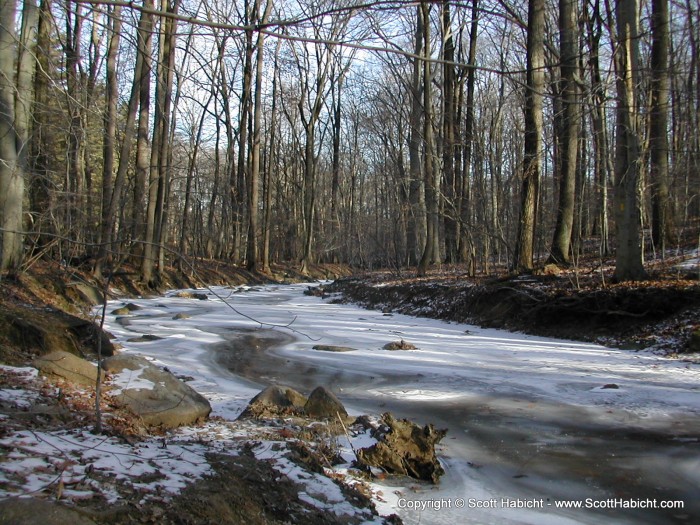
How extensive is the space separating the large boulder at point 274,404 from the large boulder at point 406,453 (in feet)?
4.39

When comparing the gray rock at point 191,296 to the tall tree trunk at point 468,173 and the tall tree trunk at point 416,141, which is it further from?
the tall tree trunk at point 468,173

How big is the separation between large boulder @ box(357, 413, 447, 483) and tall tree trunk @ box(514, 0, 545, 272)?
9.79 metres

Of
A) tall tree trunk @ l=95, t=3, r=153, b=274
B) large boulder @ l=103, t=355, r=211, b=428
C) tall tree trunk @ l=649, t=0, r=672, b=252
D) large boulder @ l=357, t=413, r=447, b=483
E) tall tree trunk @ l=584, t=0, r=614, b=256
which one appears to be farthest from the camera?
tall tree trunk @ l=584, t=0, r=614, b=256

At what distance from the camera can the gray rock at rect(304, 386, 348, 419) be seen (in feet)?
Result: 18.0

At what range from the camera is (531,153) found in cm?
1302

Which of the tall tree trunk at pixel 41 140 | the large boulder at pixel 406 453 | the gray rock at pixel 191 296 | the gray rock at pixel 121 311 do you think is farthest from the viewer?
the gray rock at pixel 191 296

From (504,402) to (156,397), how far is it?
405 cm

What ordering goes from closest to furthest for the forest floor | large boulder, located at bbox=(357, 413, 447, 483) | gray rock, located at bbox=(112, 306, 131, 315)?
1. the forest floor
2. large boulder, located at bbox=(357, 413, 447, 483)
3. gray rock, located at bbox=(112, 306, 131, 315)

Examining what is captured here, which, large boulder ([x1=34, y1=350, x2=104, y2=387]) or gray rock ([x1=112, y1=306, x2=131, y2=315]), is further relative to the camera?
gray rock ([x1=112, y1=306, x2=131, y2=315])

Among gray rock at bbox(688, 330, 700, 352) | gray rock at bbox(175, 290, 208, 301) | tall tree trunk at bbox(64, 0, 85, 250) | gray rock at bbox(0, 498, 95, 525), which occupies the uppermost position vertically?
tall tree trunk at bbox(64, 0, 85, 250)

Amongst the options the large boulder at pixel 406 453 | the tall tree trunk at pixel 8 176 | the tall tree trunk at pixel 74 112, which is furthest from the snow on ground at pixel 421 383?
the tall tree trunk at pixel 8 176

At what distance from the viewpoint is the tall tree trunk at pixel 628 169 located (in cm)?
1052

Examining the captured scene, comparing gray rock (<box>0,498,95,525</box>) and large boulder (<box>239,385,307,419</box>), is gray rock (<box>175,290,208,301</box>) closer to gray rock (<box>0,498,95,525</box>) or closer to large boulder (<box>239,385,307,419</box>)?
large boulder (<box>239,385,307,419</box>)

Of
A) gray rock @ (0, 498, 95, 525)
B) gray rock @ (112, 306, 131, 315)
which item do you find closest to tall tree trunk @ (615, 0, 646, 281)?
gray rock @ (0, 498, 95, 525)
